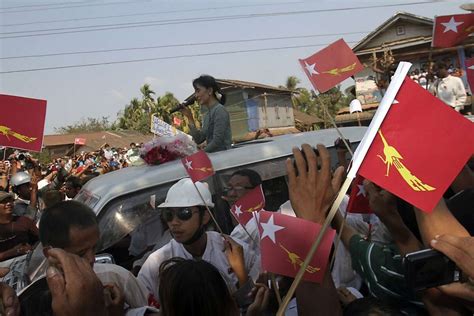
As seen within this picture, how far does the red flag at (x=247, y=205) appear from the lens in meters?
3.31

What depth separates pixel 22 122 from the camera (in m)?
3.53

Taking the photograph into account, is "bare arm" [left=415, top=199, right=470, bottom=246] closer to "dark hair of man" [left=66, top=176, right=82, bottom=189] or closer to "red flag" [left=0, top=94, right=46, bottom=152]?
"red flag" [left=0, top=94, right=46, bottom=152]

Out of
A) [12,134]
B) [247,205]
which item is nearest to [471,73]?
[247,205]

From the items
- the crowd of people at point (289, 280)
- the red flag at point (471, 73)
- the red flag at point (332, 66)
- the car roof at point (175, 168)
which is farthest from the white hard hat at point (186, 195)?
the red flag at point (471, 73)

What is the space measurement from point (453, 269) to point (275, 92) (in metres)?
31.7

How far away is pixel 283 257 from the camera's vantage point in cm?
174

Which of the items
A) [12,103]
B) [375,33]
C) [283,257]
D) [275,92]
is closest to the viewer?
[283,257]

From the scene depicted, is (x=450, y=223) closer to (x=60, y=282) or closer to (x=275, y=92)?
(x=60, y=282)

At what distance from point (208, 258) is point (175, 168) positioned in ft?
3.09

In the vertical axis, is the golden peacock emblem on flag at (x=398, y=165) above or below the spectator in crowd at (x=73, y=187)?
above

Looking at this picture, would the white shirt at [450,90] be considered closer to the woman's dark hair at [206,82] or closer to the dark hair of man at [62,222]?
the woman's dark hair at [206,82]

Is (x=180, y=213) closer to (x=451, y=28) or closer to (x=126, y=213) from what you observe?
(x=126, y=213)

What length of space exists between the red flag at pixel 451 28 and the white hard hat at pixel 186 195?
1886mm

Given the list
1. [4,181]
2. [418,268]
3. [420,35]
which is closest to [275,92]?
[420,35]
